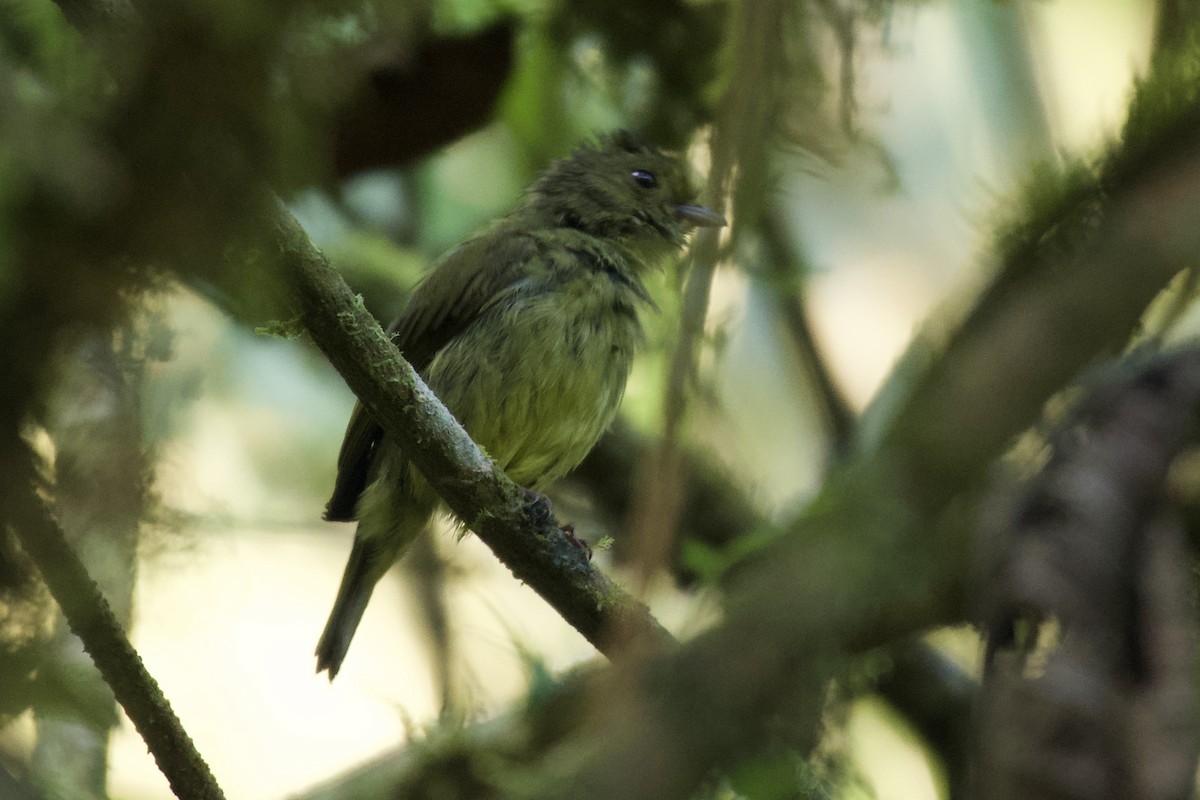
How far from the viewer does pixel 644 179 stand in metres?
4.86

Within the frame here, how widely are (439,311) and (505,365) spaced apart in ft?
1.11

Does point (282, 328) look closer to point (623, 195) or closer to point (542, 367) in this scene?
point (542, 367)

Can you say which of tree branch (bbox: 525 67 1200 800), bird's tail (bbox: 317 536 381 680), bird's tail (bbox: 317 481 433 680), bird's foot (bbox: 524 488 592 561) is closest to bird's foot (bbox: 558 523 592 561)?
bird's foot (bbox: 524 488 592 561)

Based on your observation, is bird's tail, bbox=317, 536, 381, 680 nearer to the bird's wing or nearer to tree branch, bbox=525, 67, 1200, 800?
the bird's wing

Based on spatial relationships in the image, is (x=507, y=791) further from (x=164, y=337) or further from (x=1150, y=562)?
(x=1150, y=562)

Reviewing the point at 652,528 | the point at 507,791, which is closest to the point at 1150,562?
the point at 652,528

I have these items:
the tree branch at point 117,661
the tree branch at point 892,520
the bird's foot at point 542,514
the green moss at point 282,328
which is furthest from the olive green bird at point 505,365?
the tree branch at point 892,520

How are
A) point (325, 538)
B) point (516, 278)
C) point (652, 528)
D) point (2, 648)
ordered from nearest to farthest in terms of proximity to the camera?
point (652, 528) → point (2, 648) → point (516, 278) → point (325, 538)

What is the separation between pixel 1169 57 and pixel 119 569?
2.37 metres

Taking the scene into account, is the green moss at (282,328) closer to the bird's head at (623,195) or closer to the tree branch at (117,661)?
the tree branch at (117,661)

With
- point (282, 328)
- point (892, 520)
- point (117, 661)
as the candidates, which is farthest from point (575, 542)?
point (892, 520)

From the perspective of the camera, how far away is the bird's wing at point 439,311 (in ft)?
13.7

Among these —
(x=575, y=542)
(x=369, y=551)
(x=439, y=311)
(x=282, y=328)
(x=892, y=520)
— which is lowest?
(x=892, y=520)

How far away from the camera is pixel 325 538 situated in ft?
18.9
